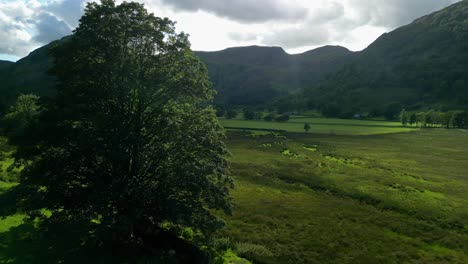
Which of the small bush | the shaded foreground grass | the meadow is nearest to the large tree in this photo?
the meadow

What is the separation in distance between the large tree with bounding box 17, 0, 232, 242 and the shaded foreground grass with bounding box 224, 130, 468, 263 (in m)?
11.8

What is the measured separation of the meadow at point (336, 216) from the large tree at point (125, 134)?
5.06 metres

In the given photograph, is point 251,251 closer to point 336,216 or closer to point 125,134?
point 125,134

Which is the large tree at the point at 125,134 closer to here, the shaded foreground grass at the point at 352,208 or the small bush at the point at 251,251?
the small bush at the point at 251,251

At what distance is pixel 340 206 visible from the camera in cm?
4903

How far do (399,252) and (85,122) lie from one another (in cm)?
3242

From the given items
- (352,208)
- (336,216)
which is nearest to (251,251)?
(336,216)

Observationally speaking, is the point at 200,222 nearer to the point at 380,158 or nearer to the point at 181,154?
the point at 181,154

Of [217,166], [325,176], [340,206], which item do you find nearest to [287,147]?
[325,176]

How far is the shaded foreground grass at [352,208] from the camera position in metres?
34.3

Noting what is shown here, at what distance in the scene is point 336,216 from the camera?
44500 millimetres

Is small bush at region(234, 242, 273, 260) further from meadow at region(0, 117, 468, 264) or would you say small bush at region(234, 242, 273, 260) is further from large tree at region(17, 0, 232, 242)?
large tree at region(17, 0, 232, 242)

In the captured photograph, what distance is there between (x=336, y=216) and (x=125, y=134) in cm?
3136

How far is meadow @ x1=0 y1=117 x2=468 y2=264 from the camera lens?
3147 cm
